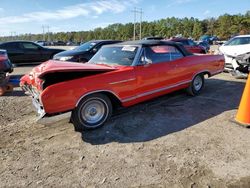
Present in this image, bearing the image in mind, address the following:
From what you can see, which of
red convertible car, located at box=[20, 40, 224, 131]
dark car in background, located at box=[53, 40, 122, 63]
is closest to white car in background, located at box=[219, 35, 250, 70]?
red convertible car, located at box=[20, 40, 224, 131]

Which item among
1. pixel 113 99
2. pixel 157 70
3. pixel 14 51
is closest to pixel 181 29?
pixel 14 51

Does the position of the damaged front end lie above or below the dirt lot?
above

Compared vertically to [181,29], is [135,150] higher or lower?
higher

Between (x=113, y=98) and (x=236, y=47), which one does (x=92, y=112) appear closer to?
(x=113, y=98)

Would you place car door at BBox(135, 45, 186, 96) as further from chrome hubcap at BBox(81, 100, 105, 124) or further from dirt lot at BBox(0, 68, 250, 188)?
chrome hubcap at BBox(81, 100, 105, 124)

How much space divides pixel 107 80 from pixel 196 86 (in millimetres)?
3212

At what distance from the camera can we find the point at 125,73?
5.11m

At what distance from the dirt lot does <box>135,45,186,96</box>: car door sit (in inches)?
21.3

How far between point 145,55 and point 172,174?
9.65 ft

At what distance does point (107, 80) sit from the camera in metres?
4.84

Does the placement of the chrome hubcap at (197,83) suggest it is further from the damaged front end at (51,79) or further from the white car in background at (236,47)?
the white car in background at (236,47)

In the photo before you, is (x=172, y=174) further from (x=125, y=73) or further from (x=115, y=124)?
(x=125, y=73)

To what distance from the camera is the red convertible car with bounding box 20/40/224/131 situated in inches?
173

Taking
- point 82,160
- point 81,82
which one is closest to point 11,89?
point 81,82
